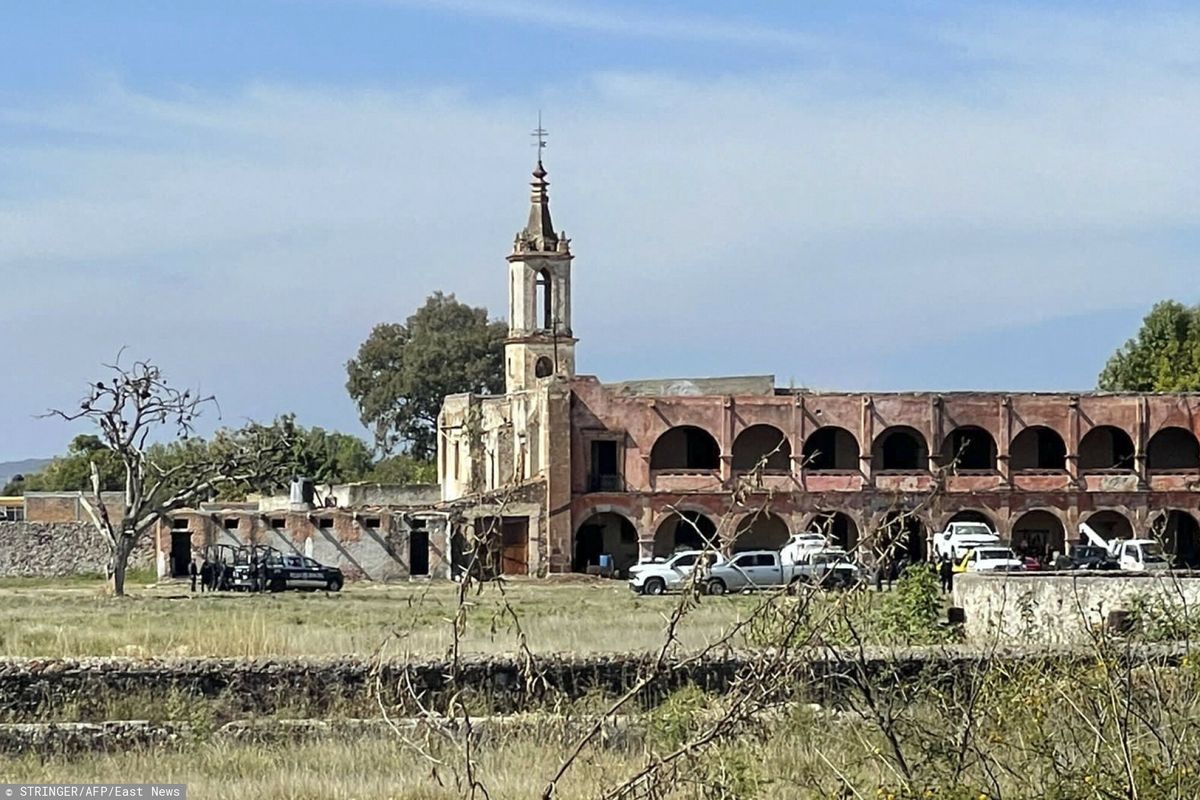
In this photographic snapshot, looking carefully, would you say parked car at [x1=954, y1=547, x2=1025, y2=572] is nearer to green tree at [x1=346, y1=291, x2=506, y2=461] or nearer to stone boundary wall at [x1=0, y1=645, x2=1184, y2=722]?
stone boundary wall at [x1=0, y1=645, x2=1184, y2=722]

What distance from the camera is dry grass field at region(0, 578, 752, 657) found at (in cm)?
1719

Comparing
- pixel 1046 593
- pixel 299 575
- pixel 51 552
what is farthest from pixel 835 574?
pixel 51 552

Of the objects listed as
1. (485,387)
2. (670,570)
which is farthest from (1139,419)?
(485,387)

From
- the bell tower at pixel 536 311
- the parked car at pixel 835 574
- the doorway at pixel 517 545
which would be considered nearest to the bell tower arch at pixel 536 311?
the bell tower at pixel 536 311

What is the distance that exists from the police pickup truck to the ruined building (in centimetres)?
727

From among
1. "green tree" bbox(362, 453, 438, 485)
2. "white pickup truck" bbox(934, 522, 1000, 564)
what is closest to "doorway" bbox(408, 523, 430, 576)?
"white pickup truck" bbox(934, 522, 1000, 564)

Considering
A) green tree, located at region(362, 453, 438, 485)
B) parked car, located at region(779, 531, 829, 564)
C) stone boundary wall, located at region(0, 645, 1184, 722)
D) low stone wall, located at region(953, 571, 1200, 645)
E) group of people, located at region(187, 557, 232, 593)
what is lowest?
stone boundary wall, located at region(0, 645, 1184, 722)

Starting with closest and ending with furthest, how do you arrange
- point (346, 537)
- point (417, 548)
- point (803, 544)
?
point (803, 544), point (346, 537), point (417, 548)

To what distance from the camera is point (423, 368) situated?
9356 centimetres

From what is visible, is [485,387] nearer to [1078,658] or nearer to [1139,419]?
[1139,419]

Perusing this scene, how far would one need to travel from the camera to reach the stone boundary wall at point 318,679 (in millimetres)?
13508

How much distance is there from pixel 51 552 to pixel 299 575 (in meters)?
15.0

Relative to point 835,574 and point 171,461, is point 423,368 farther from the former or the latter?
point 835,574

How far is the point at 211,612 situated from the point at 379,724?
17.4m
